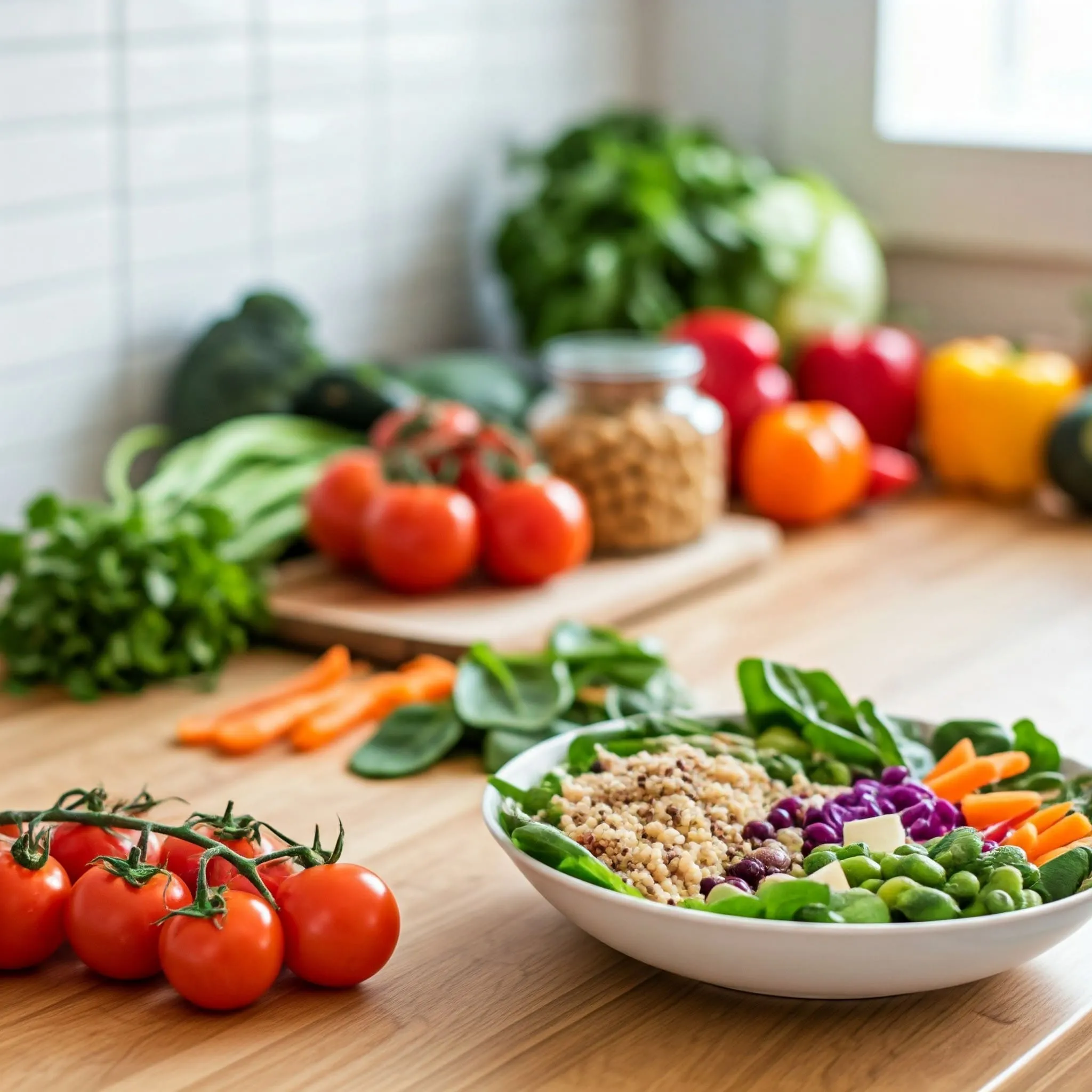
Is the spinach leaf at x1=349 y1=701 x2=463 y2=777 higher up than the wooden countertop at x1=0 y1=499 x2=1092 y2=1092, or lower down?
higher up

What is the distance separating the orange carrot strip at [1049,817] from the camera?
1.07m

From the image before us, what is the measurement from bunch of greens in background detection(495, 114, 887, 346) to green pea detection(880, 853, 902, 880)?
135 centimetres

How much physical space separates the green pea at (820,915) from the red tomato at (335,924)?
0.26 metres

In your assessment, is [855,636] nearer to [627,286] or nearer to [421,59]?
[627,286]

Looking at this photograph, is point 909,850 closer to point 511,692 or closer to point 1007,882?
point 1007,882

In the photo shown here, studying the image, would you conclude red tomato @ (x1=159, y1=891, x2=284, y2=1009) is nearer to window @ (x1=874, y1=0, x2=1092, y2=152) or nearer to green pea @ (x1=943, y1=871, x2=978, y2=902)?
green pea @ (x1=943, y1=871, x2=978, y2=902)

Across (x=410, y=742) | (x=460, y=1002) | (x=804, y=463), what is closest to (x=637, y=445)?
(x=804, y=463)

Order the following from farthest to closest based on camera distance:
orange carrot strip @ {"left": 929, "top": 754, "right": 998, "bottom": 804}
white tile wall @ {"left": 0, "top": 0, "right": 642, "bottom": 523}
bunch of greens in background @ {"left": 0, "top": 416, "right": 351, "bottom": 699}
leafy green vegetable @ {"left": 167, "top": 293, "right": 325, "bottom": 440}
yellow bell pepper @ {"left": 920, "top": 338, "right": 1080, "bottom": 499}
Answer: yellow bell pepper @ {"left": 920, "top": 338, "right": 1080, "bottom": 499} < leafy green vegetable @ {"left": 167, "top": 293, "right": 325, "bottom": 440} < white tile wall @ {"left": 0, "top": 0, "right": 642, "bottom": 523} < bunch of greens in background @ {"left": 0, "top": 416, "right": 351, "bottom": 699} < orange carrot strip @ {"left": 929, "top": 754, "right": 998, "bottom": 804}

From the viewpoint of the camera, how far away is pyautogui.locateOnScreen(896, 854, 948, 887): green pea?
0.94 meters

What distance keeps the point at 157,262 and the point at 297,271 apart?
24 centimetres

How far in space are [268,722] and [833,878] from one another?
63 centimetres

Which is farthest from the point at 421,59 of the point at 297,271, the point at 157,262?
the point at 157,262

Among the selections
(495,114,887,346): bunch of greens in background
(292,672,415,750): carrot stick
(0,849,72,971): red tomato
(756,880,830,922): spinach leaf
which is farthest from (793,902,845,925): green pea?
(495,114,887,346): bunch of greens in background

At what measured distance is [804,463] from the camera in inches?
79.5
